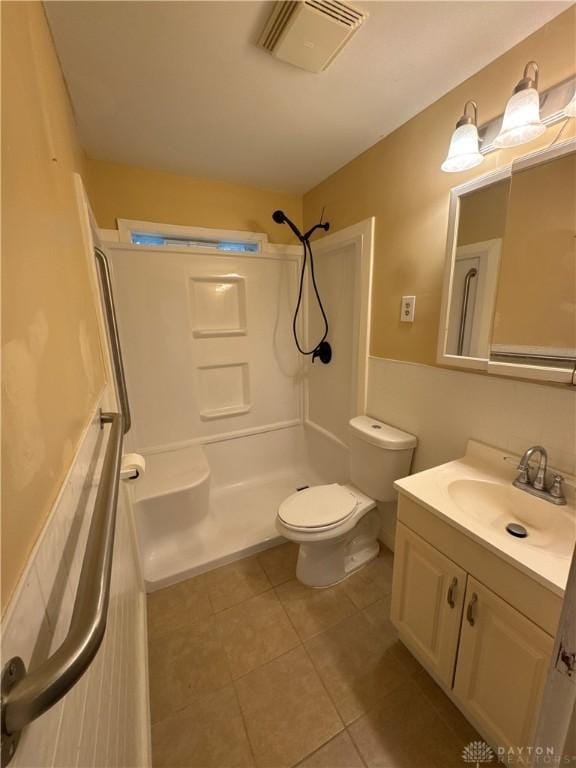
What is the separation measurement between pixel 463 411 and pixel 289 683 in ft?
4.25

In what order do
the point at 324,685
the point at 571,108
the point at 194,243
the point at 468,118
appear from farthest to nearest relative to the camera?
1. the point at 194,243
2. the point at 324,685
3. the point at 468,118
4. the point at 571,108

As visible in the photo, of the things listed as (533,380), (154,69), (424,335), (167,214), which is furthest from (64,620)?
(167,214)

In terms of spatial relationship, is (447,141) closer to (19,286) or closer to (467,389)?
(467,389)

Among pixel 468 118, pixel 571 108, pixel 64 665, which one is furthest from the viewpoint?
pixel 468 118

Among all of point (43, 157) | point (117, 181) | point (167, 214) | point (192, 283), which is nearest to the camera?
point (43, 157)

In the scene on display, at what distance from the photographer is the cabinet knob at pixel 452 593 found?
0.99m

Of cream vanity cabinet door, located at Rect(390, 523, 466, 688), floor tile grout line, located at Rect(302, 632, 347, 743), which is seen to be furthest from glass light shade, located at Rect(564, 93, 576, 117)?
floor tile grout line, located at Rect(302, 632, 347, 743)

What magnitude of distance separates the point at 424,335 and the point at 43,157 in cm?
143

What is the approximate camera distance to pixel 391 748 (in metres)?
1.02

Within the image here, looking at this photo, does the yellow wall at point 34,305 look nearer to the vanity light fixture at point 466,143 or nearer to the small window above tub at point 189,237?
the small window above tub at point 189,237

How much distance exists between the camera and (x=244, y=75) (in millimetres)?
1132

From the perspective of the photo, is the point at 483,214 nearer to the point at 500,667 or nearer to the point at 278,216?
the point at 278,216

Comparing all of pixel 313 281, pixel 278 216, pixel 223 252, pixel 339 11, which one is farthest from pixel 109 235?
pixel 339 11

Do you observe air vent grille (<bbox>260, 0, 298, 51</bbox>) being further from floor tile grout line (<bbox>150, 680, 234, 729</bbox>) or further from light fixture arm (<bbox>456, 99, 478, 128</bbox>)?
floor tile grout line (<bbox>150, 680, 234, 729</bbox>)
